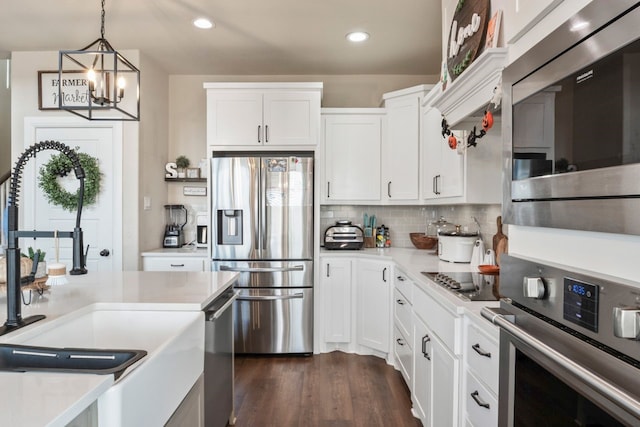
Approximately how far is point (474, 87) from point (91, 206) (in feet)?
10.9

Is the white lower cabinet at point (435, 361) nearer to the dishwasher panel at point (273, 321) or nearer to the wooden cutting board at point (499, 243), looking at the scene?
the wooden cutting board at point (499, 243)

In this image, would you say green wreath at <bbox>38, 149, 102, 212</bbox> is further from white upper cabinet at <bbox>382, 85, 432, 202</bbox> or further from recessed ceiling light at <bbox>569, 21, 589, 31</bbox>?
recessed ceiling light at <bbox>569, 21, 589, 31</bbox>

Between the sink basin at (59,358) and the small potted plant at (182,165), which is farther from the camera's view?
the small potted plant at (182,165)

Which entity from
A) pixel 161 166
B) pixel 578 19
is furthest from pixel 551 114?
pixel 161 166

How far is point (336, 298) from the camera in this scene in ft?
11.2

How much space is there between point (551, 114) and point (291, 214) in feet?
8.50

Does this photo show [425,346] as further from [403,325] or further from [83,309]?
[83,309]

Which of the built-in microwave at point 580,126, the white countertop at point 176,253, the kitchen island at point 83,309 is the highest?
the built-in microwave at point 580,126

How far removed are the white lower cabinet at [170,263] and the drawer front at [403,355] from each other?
1.80m

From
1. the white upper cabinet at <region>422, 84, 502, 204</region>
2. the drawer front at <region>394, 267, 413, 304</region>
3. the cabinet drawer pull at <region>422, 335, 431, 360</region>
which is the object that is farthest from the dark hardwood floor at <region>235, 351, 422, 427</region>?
the white upper cabinet at <region>422, 84, 502, 204</region>

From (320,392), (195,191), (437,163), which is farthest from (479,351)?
(195,191)

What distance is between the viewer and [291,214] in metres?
3.32

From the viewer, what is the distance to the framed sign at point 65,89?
3.39 metres

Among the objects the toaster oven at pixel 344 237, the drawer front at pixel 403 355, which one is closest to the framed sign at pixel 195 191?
the toaster oven at pixel 344 237
